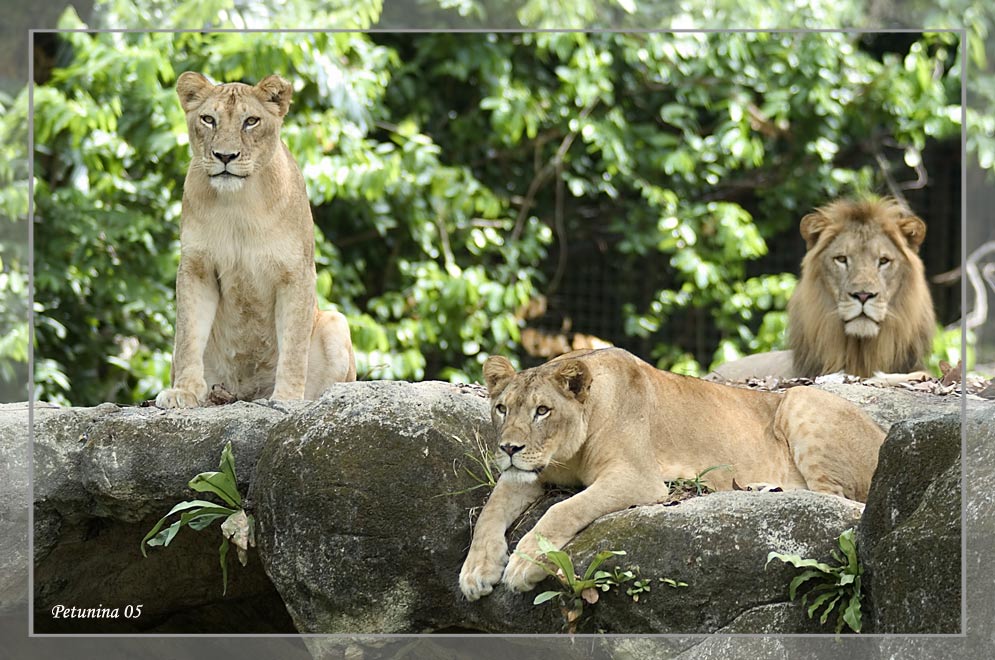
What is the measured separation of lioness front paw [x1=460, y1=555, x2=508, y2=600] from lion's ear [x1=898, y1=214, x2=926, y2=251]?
2.74 metres

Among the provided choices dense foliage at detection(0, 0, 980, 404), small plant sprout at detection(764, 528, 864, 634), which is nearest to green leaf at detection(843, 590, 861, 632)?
small plant sprout at detection(764, 528, 864, 634)

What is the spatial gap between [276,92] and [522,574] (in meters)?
1.82

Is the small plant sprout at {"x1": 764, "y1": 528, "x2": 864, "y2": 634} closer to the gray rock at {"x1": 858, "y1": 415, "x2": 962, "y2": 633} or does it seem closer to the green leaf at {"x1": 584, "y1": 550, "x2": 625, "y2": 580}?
the gray rock at {"x1": 858, "y1": 415, "x2": 962, "y2": 633}

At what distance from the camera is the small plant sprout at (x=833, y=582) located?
3.69 m

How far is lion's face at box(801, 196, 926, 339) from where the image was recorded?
579 cm

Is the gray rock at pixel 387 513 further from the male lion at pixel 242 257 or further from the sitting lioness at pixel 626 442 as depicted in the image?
the male lion at pixel 242 257

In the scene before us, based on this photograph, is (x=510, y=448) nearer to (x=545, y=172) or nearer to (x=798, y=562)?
(x=798, y=562)

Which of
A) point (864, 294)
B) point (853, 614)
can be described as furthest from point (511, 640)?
point (864, 294)

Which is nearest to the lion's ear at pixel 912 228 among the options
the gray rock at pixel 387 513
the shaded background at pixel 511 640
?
the shaded background at pixel 511 640

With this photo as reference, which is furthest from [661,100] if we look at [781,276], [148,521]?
[148,521]

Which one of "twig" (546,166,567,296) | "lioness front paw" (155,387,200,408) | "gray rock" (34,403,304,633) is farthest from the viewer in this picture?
"twig" (546,166,567,296)

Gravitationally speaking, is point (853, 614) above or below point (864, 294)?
below

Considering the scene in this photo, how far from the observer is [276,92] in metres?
4.64

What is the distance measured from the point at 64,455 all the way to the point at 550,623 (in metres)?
1.69
